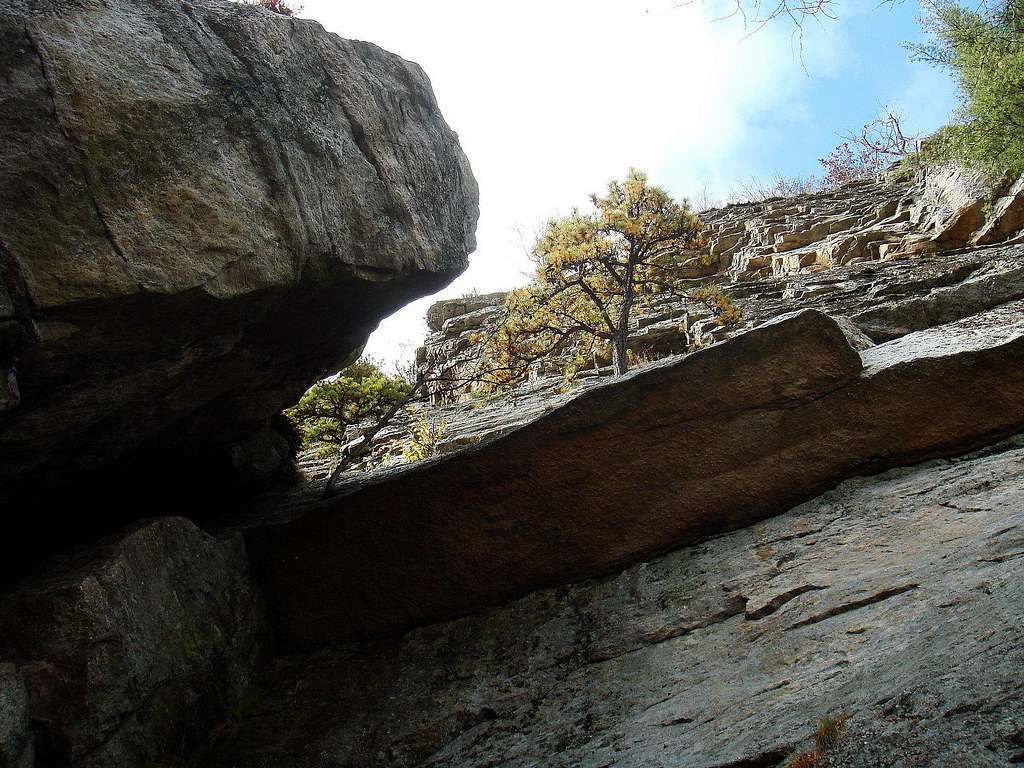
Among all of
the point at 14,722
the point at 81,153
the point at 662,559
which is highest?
the point at 81,153

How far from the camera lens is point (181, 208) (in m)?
3.34

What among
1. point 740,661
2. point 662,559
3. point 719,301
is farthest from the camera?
point 719,301

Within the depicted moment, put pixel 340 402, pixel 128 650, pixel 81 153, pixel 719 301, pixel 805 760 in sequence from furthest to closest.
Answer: pixel 719 301 < pixel 340 402 < pixel 128 650 < pixel 81 153 < pixel 805 760

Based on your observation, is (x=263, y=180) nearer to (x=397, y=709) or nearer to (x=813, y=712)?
(x=397, y=709)

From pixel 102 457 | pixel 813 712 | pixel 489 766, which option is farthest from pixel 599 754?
pixel 102 457

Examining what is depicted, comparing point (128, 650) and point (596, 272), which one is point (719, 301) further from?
point (128, 650)

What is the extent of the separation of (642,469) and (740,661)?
167cm

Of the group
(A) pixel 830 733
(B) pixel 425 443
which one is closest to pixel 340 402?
(B) pixel 425 443

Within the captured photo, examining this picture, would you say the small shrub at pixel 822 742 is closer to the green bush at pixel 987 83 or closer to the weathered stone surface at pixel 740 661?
the weathered stone surface at pixel 740 661

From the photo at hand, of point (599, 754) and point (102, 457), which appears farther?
point (102, 457)

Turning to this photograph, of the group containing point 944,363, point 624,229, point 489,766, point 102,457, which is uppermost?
point 624,229

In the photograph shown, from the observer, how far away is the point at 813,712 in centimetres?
256

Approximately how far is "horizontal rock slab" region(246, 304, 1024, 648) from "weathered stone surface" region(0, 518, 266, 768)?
2.39ft

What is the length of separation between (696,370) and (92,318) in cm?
340
